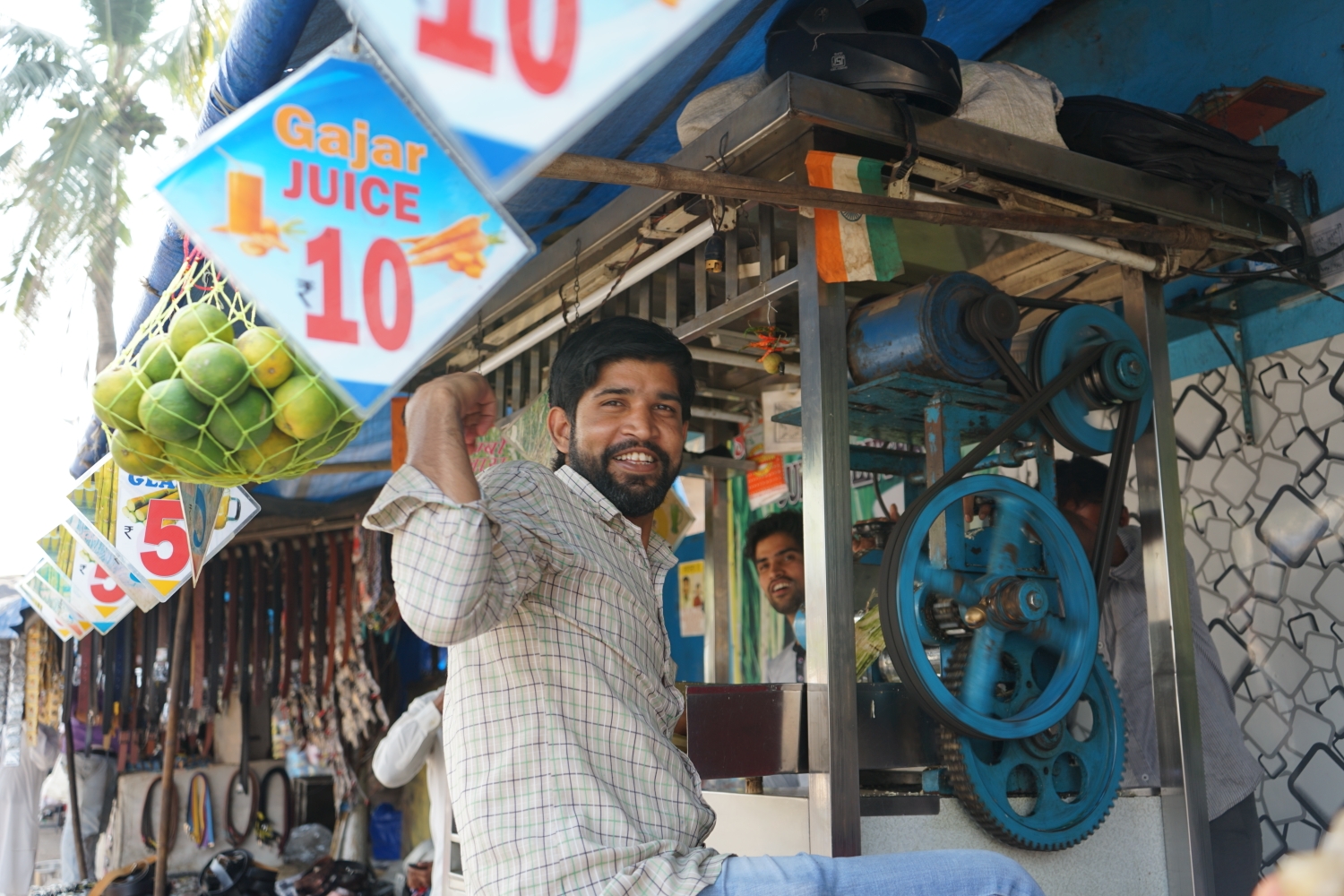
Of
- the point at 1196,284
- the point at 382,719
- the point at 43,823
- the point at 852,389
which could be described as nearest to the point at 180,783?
the point at 382,719

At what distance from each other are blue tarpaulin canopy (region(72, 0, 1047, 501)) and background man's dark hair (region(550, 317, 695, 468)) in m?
0.49

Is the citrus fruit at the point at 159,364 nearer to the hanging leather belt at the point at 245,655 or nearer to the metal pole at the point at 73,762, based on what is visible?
the metal pole at the point at 73,762

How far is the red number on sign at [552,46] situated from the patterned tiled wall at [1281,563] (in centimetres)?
333

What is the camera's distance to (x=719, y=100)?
2752 mm

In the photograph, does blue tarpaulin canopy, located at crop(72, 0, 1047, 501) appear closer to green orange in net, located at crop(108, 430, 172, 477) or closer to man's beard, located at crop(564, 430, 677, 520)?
man's beard, located at crop(564, 430, 677, 520)

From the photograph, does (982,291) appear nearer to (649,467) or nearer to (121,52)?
(649,467)

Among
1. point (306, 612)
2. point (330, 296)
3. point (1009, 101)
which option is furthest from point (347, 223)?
point (306, 612)

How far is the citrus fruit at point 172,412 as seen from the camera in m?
1.63

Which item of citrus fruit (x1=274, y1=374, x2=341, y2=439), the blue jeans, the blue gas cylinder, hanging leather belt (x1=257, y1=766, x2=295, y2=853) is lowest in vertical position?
hanging leather belt (x1=257, y1=766, x2=295, y2=853)

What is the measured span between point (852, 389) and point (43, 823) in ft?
34.0

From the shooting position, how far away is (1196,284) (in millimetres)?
3992

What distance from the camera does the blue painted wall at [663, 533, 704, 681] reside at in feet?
19.7

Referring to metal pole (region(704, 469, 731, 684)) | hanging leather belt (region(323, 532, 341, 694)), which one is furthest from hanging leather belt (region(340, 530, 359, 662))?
metal pole (region(704, 469, 731, 684))

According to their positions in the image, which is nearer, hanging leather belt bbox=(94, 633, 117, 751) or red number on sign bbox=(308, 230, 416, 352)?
red number on sign bbox=(308, 230, 416, 352)
